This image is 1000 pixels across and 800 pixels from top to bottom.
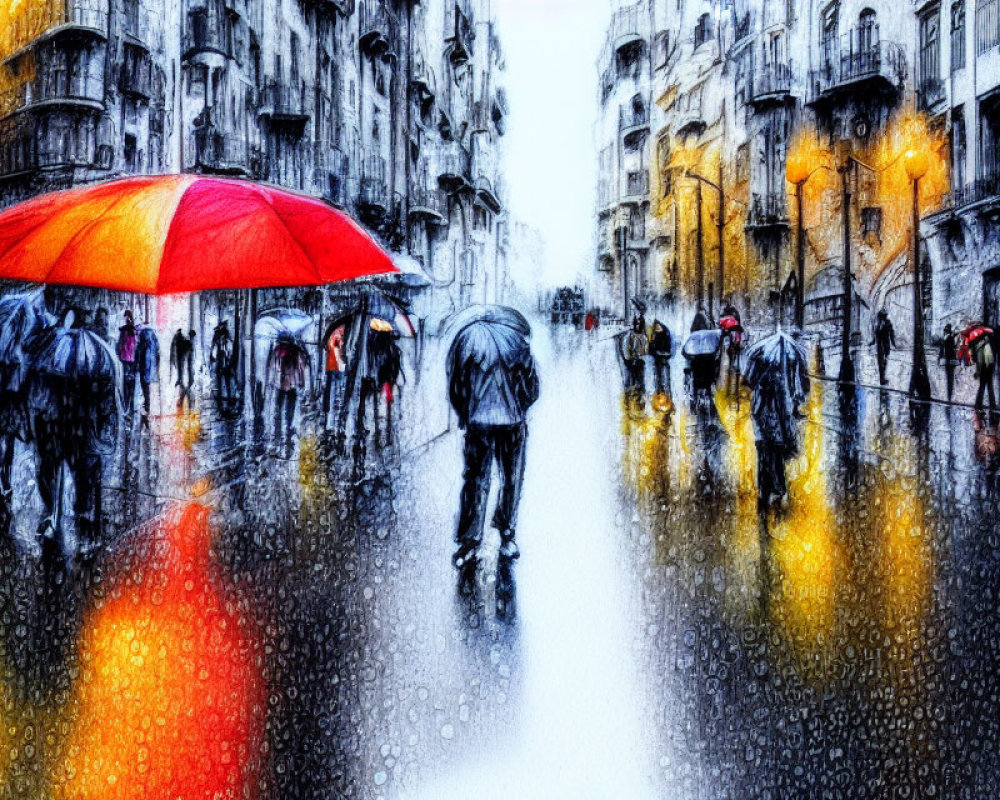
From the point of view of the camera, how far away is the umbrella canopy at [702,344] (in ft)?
9.97

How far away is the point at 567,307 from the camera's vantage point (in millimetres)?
3018

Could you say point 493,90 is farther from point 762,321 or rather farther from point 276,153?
point 762,321

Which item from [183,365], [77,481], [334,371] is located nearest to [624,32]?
[334,371]

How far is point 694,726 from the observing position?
113 inches

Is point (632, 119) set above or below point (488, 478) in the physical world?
above

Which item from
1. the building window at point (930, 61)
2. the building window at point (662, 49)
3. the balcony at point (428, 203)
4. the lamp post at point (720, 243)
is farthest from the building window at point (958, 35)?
the balcony at point (428, 203)

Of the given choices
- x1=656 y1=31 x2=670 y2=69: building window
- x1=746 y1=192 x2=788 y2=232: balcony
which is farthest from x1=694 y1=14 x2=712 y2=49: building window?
x1=746 y1=192 x2=788 y2=232: balcony

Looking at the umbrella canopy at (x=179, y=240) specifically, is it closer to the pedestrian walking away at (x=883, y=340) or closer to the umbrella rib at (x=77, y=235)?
the umbrella rib at (x=77, y=235)

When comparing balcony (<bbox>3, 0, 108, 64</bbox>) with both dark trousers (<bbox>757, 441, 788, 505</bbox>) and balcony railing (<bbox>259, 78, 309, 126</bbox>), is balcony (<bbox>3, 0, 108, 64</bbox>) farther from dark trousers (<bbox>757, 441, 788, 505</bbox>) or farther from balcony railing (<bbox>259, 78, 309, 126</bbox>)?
dark trousers (<bbox>757, 441, 788, 505</bbox>)

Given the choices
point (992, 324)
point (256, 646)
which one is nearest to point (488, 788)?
point (256, 646)

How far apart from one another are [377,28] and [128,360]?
1632 mm

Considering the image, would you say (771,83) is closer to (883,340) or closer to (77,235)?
(883,340)

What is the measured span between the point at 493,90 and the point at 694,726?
8.43 ft

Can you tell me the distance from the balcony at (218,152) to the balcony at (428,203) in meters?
0.64
